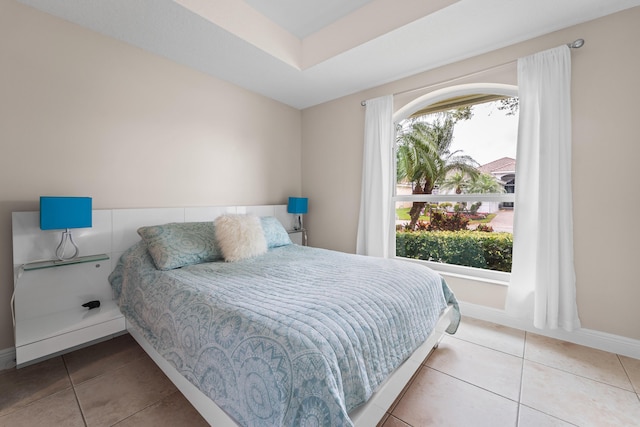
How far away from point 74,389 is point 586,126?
406 centimetres

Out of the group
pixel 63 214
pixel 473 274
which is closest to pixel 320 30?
pixel 63 214

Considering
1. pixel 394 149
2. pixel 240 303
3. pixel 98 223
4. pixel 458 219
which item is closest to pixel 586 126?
pixel 458 219

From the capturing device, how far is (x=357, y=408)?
3.44ft

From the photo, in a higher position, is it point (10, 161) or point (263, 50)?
point (263, 50)

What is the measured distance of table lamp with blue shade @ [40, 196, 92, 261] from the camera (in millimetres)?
1701

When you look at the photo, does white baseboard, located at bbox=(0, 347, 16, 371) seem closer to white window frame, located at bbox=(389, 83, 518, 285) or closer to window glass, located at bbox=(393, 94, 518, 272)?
white window frame, located at bbox=(389, 83, 518, 285)

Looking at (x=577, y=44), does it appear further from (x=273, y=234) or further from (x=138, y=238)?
(x=138, y=238)

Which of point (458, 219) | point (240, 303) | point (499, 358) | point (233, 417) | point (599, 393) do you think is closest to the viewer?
point (233, 417)

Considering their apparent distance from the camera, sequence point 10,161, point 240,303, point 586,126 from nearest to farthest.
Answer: point 240,303 → point 10,161 → point 586,126

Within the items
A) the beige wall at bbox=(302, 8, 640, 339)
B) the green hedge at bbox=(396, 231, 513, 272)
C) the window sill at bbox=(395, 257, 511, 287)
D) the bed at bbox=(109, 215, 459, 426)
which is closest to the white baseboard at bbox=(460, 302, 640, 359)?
the beige wall at bbox=(302, 8, 640, 339)

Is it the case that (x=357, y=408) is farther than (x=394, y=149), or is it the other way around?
(x=394, y=149)

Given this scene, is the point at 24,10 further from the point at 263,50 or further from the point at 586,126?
the point at 586,126

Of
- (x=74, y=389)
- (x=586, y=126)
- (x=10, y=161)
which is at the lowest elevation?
(x=74, y=389)

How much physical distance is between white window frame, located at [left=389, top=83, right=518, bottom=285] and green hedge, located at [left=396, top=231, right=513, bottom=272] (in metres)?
0.07
